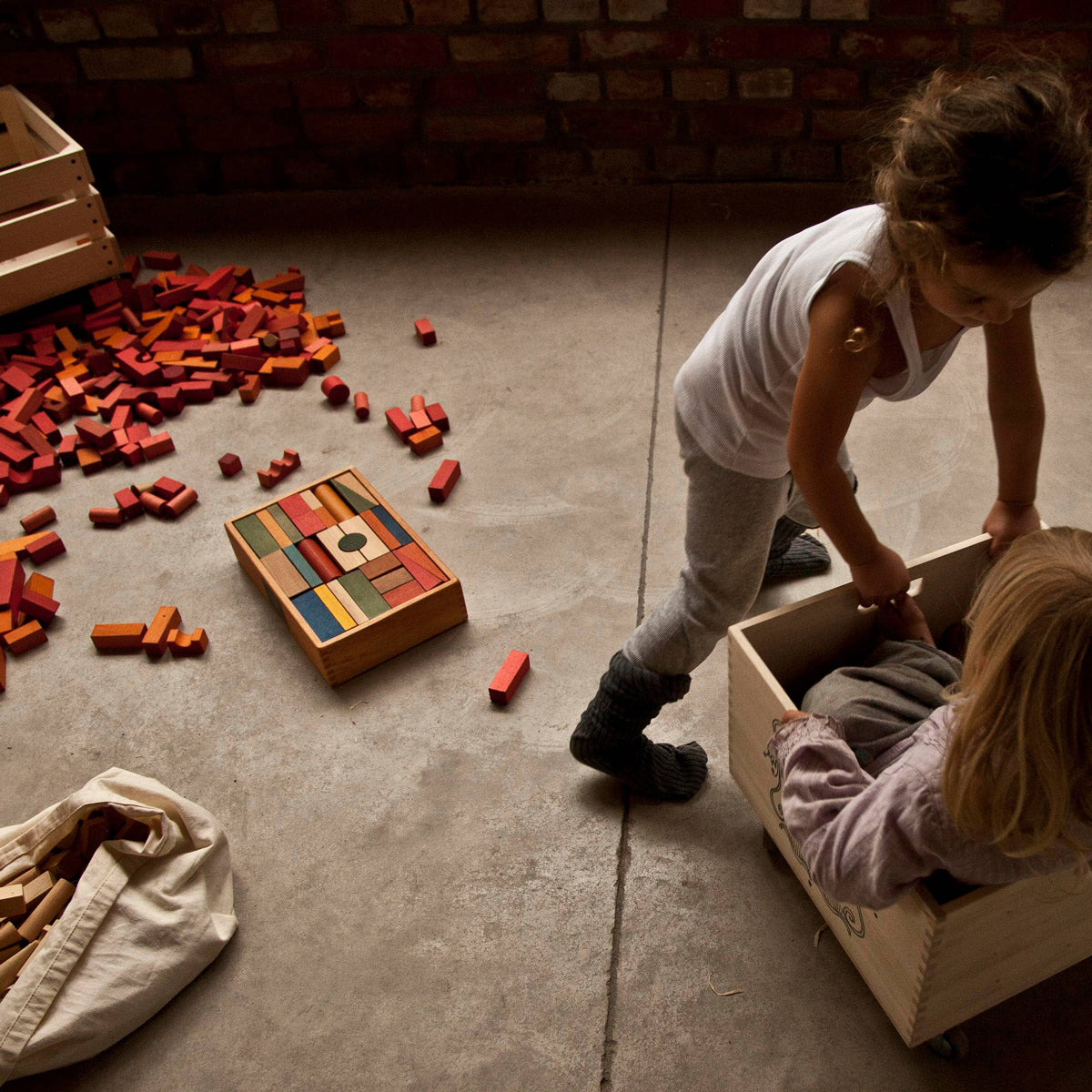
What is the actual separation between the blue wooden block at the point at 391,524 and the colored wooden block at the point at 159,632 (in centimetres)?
50

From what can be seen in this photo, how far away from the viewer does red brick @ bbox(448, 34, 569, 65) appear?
3365 mm

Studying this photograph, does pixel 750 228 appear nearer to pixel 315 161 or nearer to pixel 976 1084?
pixel 315 161

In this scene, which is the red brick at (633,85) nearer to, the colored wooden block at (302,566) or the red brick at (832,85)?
the red brick at (832,85)

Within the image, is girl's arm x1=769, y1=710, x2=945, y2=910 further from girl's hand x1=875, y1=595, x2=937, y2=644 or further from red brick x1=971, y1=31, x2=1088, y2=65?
red brick x1=971, y1=31, x2=1088, y2=65

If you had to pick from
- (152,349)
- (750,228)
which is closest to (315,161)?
(152,349)

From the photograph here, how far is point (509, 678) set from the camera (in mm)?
2168

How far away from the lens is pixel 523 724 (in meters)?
2.15

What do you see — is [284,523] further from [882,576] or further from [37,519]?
[882,576]

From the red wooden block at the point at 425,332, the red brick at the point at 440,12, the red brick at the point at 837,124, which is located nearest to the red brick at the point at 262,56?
the red brick at the point at 440,12

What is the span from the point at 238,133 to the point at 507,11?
1011 millimetres

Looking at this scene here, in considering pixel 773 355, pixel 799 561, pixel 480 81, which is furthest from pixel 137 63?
pixel 773 355

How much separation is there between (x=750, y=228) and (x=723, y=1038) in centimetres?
250

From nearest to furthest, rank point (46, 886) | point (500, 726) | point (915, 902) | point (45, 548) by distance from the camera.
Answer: point (915, 902)
point (46, 886)
point (500, 726)
point (45, 548)

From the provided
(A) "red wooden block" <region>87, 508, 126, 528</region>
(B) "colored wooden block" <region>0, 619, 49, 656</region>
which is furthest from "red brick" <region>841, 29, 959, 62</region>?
(B) "colored wooden block" <region>0, 619, 49, 656</region>
